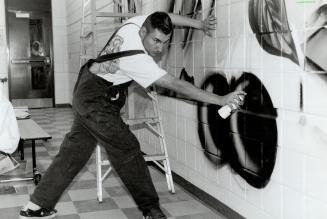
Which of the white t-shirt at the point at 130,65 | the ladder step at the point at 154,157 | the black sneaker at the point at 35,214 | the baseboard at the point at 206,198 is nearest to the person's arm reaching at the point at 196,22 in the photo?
the white t-shirt at the point at 130,65

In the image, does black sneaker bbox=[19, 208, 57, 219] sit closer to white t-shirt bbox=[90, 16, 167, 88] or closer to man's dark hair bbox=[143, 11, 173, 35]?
white t-shirt bbox=[90, 16, 167, 88]

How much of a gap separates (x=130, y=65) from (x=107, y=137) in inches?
19.0

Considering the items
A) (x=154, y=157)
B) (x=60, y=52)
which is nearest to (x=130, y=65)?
(x=154, y=157)

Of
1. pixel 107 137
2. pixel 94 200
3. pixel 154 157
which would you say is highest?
pixel 107 137

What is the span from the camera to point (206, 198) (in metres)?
3.17

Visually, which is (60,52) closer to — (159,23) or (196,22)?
(196,22)

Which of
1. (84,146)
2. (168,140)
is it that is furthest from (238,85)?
(168,140)

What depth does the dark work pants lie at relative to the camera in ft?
8.72

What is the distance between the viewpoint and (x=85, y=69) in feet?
9.02

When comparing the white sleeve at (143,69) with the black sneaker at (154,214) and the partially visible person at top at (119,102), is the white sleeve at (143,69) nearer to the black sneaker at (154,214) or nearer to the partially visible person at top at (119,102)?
the partially visible person at top at (119,102)

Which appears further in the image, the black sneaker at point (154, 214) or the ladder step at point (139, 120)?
the ladder step at point (139, 120)

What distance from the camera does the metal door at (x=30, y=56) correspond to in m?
8.84

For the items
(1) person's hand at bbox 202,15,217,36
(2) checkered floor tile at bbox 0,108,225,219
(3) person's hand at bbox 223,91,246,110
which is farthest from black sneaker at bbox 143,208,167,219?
(1) person's hand at bbox 202,15,217,36

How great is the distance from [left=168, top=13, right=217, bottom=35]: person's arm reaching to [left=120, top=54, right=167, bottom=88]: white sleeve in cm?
52
